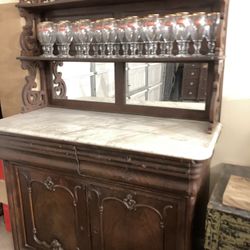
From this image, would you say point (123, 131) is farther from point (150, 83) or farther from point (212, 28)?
point (212, 28)

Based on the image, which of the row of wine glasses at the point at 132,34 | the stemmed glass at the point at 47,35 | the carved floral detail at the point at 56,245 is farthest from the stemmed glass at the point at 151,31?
the carved floral detail at the point at 56,245

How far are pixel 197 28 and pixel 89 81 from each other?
0.77m

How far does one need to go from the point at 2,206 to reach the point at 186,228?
1.73 m

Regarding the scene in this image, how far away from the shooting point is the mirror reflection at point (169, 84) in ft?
5.13

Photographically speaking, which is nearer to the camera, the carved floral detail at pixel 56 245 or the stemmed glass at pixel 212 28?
the stemmed glass at pixel 212 28

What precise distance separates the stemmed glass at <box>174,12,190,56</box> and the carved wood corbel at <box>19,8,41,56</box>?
3.18 ft

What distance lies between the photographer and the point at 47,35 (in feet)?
5.73

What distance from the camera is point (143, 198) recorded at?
1.29m

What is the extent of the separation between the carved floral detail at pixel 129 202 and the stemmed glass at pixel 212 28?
830 millimetres

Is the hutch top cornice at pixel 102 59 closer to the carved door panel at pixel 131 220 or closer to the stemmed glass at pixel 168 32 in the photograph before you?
the stemmed glass at pixel 168 32

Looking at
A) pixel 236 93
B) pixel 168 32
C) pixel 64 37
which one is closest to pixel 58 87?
pixel 64 37

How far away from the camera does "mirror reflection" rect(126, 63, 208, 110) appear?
1562 millimetres

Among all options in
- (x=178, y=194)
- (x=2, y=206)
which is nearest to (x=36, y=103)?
(x=2, y=206)

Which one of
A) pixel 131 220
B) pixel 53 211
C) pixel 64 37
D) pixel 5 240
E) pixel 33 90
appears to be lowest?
pixel 5 240
